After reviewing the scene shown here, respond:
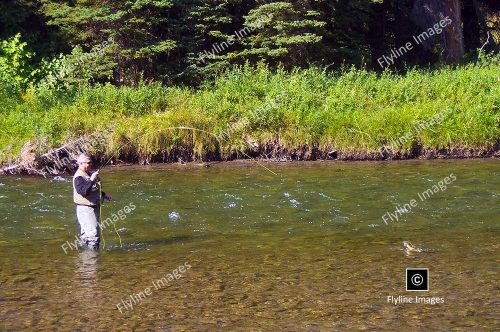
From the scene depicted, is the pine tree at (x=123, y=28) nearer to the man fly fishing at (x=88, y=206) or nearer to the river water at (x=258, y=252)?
the river water at (x=258, y=252)

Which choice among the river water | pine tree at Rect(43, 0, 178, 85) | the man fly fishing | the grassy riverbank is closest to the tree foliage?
pine tree at Rect(43, 0, 178, 85)

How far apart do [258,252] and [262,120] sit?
29.4 feet

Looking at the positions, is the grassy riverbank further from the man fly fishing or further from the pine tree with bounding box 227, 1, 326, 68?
the man fly fishing

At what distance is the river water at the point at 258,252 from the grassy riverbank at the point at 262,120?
4.95 ft

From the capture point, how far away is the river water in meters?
8.45

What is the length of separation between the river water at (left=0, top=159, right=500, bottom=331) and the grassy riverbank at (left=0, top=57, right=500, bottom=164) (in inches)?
59.5

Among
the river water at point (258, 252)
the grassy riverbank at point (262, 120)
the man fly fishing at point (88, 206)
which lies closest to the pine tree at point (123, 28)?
the grassy riverbank at point (262, 120)

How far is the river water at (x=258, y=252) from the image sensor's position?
8.45 m

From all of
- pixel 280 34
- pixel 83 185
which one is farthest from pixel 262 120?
pixel 83 185

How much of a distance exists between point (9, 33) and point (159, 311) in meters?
19.3

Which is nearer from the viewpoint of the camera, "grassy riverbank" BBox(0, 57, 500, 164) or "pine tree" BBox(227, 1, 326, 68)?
"grassy riverbank" BBox(0, 57, 500, 164)

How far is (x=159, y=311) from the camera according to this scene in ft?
28.3

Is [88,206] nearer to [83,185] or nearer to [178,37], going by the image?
[83,185]

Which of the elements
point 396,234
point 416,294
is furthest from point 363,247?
point 416,294
